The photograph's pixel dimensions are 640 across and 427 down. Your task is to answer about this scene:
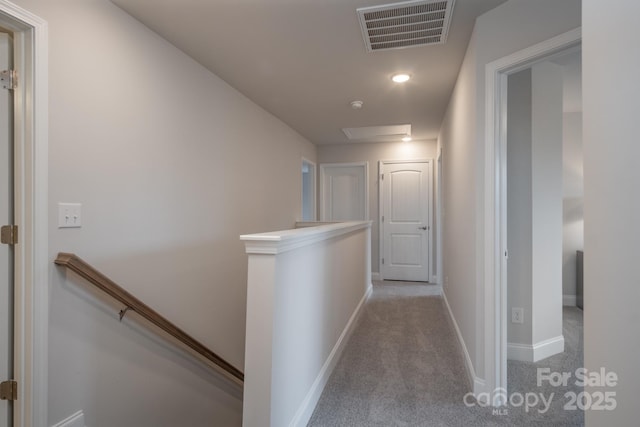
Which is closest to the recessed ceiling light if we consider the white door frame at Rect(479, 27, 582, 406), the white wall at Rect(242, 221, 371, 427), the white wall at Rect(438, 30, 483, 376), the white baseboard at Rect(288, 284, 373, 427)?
the white wall at Rect(438, 30, 483, 376)

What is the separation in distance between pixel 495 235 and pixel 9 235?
99.0 inches

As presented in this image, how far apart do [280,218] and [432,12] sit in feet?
9.54

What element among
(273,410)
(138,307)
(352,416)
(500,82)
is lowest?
(352,416)

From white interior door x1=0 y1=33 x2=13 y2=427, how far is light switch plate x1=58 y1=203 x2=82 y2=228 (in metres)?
0.18

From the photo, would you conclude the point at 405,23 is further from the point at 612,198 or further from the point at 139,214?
the point at 139,214

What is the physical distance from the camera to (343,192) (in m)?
5.94

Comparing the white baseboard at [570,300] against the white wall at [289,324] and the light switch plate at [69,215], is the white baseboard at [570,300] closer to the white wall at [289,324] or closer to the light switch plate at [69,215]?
the white wall at [289,324]

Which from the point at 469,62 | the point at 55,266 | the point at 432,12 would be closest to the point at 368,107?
the point at 469,62

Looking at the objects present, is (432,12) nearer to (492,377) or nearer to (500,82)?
(500,82)

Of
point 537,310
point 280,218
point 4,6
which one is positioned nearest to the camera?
point 4,6

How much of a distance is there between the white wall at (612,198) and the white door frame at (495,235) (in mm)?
1099

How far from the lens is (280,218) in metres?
4.27

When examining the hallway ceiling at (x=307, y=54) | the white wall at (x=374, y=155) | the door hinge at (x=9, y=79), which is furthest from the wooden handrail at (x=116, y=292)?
the white wall at (x=374, y=155)

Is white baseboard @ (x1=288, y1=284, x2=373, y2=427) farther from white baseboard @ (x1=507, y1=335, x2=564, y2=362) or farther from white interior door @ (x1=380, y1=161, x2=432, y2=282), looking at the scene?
white interior door @ (x1=380, y1=161, x2=432, y2=282)
